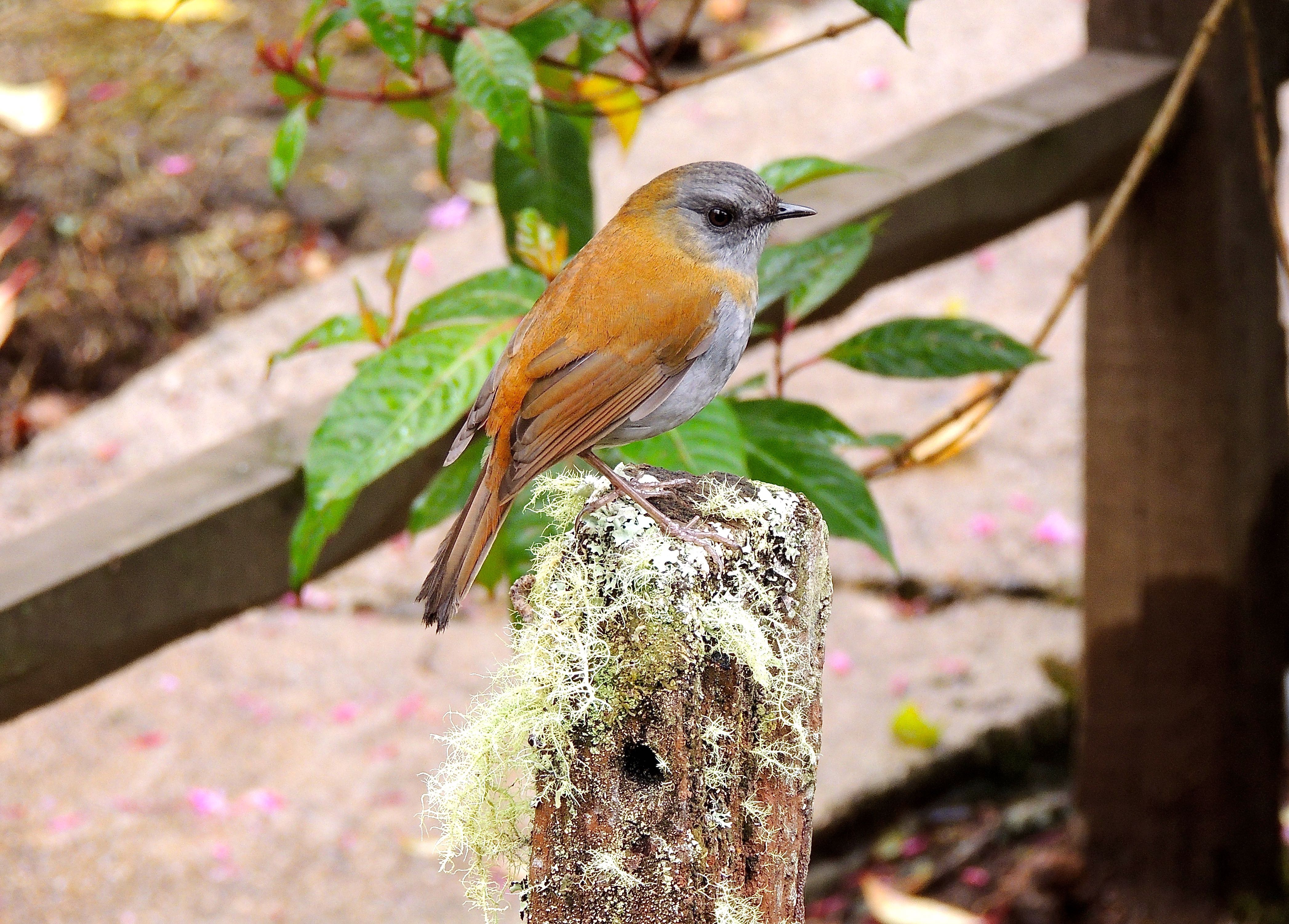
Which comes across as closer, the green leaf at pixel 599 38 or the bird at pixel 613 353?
Answer: the bird at pixel 613 353

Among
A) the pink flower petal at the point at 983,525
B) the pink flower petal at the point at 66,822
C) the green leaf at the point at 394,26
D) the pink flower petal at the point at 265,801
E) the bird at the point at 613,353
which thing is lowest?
the pink flower petal at the point at 265,801

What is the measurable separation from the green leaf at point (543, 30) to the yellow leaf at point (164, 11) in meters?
4.22

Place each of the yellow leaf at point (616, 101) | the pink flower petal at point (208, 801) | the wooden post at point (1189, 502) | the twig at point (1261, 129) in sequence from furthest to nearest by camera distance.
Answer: the pink flower petal at point (208, 801), the wooden post at point (1189, 502), the twig at point (1261, 129), the yellow leaf at point (616, 101)

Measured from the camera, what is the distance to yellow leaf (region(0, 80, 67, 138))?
554cm

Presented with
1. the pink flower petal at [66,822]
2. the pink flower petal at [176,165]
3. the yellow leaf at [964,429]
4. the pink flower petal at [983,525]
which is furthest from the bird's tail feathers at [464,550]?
the pink flower petal at [176,165]

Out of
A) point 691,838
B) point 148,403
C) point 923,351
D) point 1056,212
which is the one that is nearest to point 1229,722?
point 1056,212

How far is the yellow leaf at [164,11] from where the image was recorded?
6016mm

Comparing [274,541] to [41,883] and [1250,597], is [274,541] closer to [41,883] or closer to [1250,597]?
[41,883]

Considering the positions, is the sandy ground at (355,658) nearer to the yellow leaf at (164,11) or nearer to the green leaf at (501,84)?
the yellow leaf at (164,11)

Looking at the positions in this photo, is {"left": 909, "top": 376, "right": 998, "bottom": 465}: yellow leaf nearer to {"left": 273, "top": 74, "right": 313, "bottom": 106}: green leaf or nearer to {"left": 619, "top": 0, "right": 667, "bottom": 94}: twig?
{"left": 619, "top": 0, "right": 667, "bottom": 94}: twig

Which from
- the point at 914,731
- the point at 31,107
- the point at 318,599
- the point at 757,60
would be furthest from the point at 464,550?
the point at 31,107

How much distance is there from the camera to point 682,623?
1.21 metres

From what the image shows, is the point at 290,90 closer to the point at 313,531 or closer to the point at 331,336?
the point at 331,336

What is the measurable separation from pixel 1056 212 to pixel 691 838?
6.65ft
